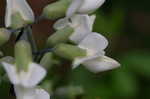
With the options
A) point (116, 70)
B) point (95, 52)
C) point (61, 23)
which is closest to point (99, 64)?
point (95, 52)

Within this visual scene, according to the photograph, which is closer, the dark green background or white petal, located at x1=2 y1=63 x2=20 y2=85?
white petal, located at x1=2 y1=63 x2=20 y2=85

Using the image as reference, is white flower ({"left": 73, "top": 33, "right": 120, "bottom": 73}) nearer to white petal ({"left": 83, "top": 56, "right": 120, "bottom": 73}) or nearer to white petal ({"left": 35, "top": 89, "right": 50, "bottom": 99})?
white petal ({"left": 83, "top": 56, "right": 120, "bottom": 73})

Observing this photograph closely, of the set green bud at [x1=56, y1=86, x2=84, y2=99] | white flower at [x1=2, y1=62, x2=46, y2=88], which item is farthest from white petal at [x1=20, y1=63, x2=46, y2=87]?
green bud at [x1=56, y1=86, x2=84, y2=99]

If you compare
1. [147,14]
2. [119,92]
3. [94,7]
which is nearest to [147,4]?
[147,14]

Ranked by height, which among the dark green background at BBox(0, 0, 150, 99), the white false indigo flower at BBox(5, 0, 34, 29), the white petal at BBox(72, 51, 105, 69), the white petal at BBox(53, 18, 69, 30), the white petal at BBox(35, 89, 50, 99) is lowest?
the dark green background at BBox(0, 0, 150, 99)

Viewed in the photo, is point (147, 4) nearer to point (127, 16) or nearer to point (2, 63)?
point (127, 16)

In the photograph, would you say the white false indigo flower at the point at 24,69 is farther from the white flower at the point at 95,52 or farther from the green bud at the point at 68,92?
the green bud at the point at 68,92

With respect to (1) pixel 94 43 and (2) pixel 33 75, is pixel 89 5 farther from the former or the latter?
(2) pixel 33 75

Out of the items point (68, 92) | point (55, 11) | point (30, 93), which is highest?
point (55, 11)
